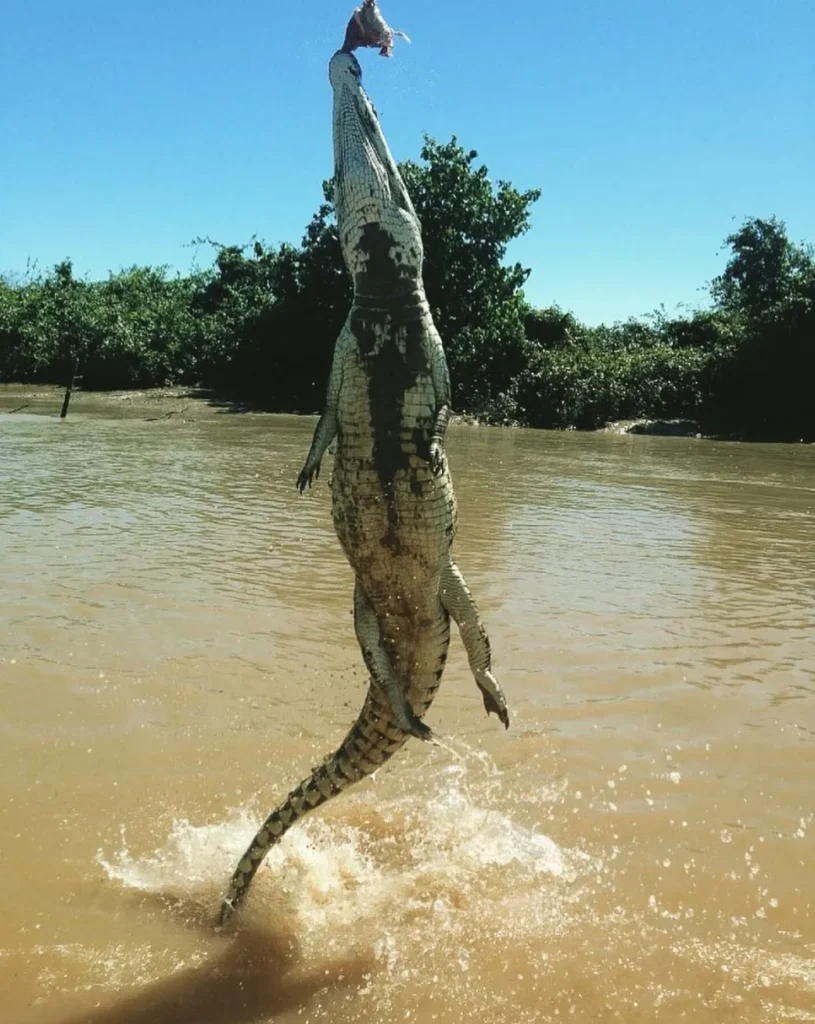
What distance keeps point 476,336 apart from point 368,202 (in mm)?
29197

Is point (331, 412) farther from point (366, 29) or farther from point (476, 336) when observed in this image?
Result: point (476, 336)

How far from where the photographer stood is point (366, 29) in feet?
10.9

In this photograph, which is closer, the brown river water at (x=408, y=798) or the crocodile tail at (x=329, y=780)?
the brown river water at (x=408, y=798)

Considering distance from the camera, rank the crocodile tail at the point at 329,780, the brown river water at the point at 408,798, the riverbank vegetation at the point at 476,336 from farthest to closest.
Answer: the riverbank vegetation at the point at 476,336, the crocodile tail at the point at 329,780, the brown river water at the point at 408,798

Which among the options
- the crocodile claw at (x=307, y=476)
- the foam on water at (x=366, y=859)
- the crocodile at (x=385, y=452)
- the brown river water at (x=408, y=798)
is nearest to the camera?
the brown river water at (x=408, y=798)

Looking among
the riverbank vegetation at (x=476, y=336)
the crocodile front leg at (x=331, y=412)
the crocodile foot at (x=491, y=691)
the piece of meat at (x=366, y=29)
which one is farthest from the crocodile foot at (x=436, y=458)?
the riverbank vegetation at (x=476, y=336)

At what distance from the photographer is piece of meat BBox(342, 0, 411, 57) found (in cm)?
333

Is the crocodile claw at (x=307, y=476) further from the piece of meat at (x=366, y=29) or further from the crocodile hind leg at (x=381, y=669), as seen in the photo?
the piece of meat at (x=366, y=29)

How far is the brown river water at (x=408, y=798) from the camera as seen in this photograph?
3.01 metres

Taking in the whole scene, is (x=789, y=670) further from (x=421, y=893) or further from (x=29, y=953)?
(x=29, y=953)

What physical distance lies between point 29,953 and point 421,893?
1436 mm

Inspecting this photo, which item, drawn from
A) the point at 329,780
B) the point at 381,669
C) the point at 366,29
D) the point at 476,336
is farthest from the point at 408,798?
the point at 476,336

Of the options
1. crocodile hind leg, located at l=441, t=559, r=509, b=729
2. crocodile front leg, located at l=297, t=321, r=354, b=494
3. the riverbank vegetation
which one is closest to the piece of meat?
crocodile front leg, located at l=297, t=321, r=354, b=494

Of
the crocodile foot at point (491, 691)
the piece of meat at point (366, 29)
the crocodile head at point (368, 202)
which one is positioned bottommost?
the crocodile foot at point (491, 691)
